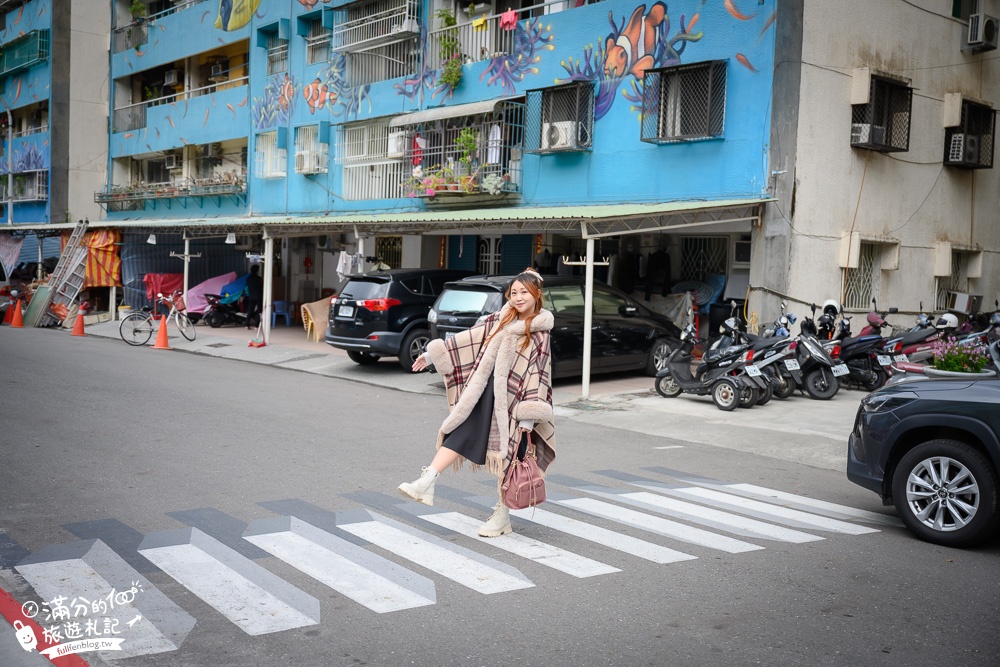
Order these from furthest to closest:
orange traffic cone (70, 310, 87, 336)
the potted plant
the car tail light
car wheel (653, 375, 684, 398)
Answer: orange traffic cone (70, 310, 87, 336)
the car tail light
car wheel (653, 375, 684, 398)
the potted plant

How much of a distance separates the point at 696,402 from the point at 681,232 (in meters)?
5.49

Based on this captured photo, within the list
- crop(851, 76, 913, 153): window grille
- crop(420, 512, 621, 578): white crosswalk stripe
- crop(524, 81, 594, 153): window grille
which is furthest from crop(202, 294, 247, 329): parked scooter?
crop(420, 512, 621, 578): white crosswalk stripe

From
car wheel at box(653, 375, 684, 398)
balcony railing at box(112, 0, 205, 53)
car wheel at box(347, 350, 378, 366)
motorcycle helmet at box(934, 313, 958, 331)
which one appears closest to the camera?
car wheel at box(653, 375, 684, 398)

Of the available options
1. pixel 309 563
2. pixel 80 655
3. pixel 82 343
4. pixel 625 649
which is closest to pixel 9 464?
pixel 309 563

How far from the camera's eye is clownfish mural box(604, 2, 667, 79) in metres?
17.2

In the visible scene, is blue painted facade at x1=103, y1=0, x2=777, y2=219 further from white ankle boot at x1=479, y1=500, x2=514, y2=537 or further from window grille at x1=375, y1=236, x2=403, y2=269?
white ankle boot at x1=479, y1=500, x2=514, y2=537

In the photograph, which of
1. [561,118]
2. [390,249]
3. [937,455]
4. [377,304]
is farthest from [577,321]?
[390,249]

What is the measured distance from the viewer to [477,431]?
6.29 m

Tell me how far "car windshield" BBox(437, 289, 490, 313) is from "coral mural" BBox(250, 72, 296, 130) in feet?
43.8

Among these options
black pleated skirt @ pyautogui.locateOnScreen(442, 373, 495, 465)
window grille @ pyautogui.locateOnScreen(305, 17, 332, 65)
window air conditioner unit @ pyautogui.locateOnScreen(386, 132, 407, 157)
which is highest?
window grille @ pyautogui.locateOnScreen(305, 17, 332, 65)

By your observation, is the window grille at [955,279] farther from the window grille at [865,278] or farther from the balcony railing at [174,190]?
the balcony railing at [174,190]

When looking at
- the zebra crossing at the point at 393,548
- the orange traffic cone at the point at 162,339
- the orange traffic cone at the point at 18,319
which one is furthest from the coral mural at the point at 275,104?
the zebra crossing at the point at 393,548

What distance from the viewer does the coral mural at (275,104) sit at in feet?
86.4

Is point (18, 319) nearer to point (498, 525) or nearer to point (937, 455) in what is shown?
point (498, 525)
